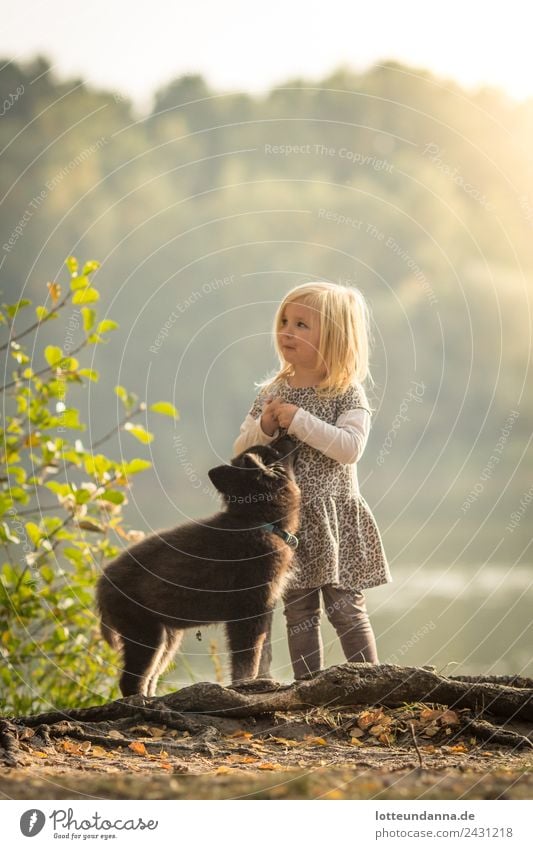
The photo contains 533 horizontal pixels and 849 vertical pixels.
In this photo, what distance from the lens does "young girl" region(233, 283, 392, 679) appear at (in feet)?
14.5

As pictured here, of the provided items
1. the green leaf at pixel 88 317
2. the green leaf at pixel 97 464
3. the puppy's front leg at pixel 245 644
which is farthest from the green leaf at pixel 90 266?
the puppy's front leg at pixel 245 644

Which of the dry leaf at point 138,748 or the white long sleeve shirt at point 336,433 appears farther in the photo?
the white long sleeve shirt at point 336,433

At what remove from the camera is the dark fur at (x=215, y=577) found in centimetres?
418

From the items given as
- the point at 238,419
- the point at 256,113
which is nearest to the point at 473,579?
the point at 238,419

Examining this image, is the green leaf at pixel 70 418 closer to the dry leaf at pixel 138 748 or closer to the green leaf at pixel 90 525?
the green leaf at pixel 90 525

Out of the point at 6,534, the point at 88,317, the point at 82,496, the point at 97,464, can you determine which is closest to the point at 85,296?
the point at 88,317

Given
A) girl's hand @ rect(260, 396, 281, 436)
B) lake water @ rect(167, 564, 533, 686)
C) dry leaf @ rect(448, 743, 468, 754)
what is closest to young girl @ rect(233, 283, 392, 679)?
girl's hand @ rect(260, 396, 281, 436)

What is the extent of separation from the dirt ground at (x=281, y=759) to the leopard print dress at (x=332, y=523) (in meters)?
0.78

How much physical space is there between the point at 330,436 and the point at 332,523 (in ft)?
1.60

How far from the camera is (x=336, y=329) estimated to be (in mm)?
4430

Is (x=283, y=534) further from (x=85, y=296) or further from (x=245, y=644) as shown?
(x=85, y=296)

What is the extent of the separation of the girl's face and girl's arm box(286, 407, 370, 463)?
1.01ft

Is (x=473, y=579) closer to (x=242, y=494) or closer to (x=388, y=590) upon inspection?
(x=388, y=590)

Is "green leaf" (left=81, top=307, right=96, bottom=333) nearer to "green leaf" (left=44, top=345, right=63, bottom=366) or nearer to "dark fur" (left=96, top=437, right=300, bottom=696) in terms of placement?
"green leaf" (left=44, top=345, right=63, bottom=366)
